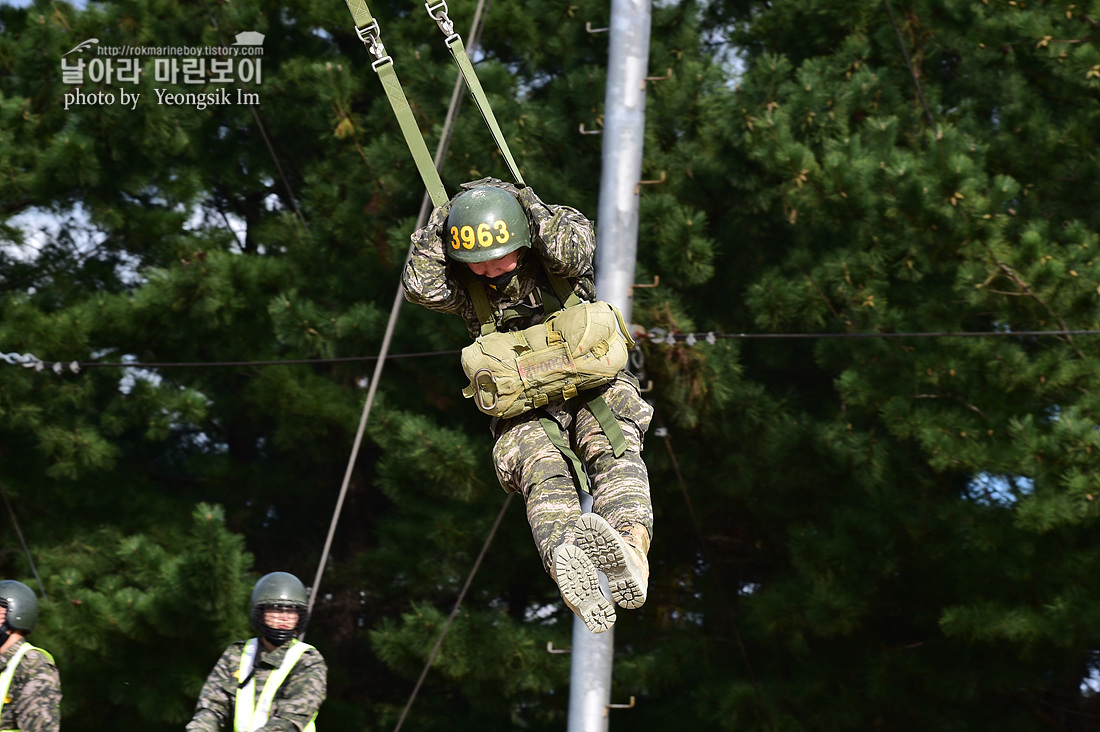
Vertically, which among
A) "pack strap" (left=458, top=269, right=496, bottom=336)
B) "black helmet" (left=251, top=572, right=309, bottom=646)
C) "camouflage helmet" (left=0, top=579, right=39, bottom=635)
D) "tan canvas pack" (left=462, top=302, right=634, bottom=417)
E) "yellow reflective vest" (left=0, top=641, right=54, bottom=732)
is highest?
"pack strap" (left=458, top=269, right=496, bottom=336)

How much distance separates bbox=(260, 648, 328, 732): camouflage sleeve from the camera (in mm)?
5438

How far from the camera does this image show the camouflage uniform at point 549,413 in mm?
4590

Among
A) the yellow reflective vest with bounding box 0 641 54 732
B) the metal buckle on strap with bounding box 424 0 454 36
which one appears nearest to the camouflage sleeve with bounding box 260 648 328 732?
the yellow reflective vest with bounding box 0 641 54 732

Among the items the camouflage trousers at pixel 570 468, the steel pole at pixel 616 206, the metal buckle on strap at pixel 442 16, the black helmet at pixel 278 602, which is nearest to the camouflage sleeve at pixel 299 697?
the black helmet at pixel 278 602

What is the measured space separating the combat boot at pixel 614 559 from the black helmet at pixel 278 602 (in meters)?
2.00

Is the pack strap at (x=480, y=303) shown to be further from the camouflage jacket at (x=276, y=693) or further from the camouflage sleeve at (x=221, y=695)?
the camouflage sleeve at (x=221, y=695)

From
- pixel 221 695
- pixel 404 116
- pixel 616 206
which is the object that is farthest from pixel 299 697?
pixel 616 206

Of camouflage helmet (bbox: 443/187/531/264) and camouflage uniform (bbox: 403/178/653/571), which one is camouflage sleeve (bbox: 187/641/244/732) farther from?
camouflage helmet (bbox: 443/187/531/264)

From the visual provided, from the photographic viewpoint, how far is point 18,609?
664 cm

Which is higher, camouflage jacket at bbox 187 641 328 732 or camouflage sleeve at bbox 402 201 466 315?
camouflage sleeve at bbox 402 201 466 315

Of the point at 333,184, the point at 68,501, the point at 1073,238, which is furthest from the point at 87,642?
the point at 1073,238

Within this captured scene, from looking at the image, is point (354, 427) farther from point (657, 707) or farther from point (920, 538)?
point (920, 538)

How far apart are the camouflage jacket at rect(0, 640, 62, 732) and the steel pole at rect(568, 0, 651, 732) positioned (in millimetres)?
2659

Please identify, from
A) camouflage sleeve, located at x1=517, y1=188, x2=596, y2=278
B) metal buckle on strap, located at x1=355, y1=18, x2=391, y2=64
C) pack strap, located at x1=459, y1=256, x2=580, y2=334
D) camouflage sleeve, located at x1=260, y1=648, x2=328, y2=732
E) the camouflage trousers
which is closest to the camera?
the camouflage trousers
